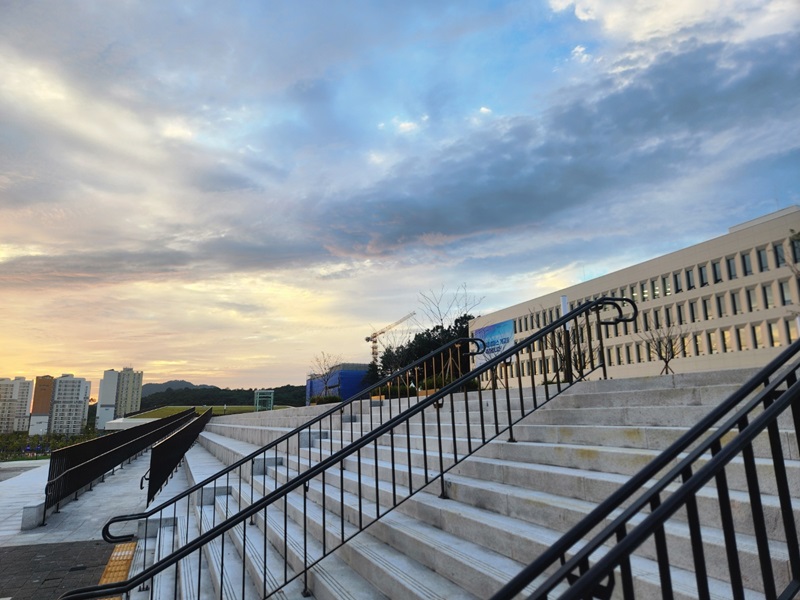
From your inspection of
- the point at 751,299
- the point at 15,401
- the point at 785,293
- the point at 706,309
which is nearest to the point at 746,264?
the point at 751,299

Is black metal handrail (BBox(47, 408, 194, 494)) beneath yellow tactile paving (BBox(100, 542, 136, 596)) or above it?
above

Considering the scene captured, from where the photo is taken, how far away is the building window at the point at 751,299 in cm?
4753

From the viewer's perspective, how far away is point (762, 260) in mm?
47188

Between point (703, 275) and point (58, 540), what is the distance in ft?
196

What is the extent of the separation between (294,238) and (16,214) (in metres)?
9.31

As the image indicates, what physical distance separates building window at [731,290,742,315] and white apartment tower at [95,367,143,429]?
80.9 meters

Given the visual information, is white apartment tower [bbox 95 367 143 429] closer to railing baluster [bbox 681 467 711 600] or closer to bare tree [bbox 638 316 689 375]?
bare tree [bbox 638 316 689 375]

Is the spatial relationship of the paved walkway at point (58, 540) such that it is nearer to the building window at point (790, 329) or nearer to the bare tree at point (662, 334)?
the bare tree at point (662, 334)

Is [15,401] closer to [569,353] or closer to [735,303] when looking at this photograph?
[569,353]

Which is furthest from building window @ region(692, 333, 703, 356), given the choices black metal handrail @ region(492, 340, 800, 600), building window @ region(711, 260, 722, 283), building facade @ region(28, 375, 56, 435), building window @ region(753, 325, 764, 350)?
building facade @ region(28, 375, 56, 435)

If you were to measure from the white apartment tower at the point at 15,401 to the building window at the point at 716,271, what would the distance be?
103m

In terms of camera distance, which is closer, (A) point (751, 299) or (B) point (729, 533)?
(B) point (729, 533)

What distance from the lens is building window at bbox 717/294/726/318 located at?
1967 inches

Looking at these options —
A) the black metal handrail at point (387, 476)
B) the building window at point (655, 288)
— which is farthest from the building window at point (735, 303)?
the black metal handrail at point (387, 476)
